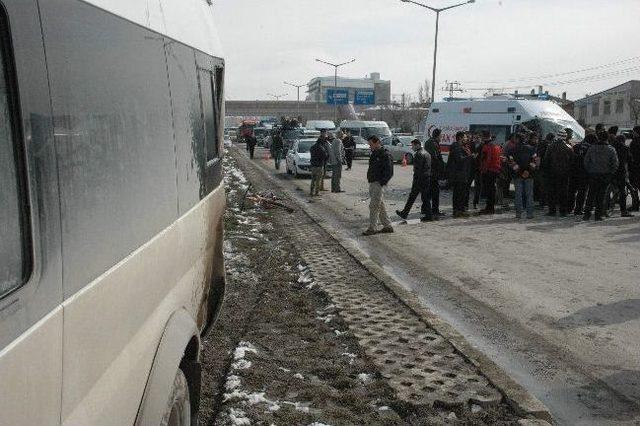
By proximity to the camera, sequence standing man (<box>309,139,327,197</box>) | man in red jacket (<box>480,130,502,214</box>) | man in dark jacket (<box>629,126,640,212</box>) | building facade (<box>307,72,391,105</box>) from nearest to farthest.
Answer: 1. man in dark jacket (<box>629,126,640,212</box>)
2. man in red jacket (<box>480,130,502,214</box>)
3. standing man (<box>309,139,327,197</box>)
4. building facade (<box>307,72,391,105</box>)

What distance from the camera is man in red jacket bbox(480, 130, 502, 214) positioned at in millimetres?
14219

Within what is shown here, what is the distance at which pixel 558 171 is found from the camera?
1366 cm

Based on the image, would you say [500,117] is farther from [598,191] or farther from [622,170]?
[598,191]

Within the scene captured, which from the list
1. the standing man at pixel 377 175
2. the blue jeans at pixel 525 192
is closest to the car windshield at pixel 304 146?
the blue jeans at pixel 525 192

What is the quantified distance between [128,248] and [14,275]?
779 millimetres

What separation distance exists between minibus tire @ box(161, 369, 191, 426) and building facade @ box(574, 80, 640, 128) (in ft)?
232

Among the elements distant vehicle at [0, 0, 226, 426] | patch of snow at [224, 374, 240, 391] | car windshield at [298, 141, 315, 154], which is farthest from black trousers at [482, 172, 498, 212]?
car windshield at [298, 141, 315, 154]

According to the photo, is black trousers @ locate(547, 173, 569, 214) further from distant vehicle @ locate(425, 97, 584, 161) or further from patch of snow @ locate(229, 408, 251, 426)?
patch of snow @ locate(229, 408, 251, 426)

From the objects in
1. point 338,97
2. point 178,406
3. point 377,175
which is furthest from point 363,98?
point 178,406

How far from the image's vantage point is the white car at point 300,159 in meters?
24.9

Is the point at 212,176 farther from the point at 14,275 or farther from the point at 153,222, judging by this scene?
the point at 14,275

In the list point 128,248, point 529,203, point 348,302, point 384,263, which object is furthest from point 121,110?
point 529,203

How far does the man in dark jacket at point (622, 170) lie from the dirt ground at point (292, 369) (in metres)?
8.65

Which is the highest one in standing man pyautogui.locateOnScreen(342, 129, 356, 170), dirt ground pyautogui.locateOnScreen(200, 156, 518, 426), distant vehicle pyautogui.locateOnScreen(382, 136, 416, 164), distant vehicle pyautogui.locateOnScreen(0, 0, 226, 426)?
distant vehicle pyautogui.locateOnScreen(0, 0, 226, 426)
